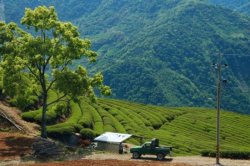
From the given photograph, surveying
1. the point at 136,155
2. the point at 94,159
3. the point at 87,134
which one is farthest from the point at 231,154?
the point at 87,134

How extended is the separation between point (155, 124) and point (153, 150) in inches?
2135

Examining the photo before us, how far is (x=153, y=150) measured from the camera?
53.7 meters

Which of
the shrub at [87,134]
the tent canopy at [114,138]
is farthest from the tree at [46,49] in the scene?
the shrub at [87,134]

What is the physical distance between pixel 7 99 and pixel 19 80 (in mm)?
21865

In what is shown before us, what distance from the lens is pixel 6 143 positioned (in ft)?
188

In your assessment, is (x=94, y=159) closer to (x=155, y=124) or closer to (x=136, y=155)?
(x=136, y=155)

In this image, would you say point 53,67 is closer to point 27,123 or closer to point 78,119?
point 27,123

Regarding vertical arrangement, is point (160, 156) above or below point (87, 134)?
below

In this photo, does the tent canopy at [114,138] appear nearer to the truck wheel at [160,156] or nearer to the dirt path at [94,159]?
the dirt path at [94,159]

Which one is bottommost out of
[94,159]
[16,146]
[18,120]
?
[94,159]

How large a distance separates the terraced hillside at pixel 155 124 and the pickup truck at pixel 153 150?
16.5 m

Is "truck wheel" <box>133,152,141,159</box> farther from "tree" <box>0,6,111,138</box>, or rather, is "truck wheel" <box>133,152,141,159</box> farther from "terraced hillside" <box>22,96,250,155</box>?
"terraced hillside" <box>22,96,250,155</box>

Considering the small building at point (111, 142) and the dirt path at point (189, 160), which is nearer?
the dirt path at point (189, 160)

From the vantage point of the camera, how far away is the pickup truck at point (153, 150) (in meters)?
53.3
